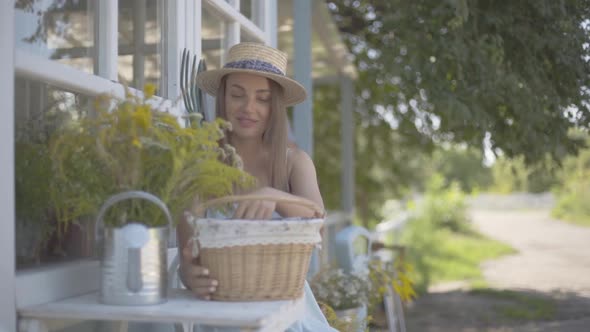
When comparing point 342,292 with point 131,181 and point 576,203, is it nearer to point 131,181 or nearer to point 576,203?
point 131,181

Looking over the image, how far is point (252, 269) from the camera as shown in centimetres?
133

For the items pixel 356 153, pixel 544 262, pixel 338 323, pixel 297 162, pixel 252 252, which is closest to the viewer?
pixel 252 252

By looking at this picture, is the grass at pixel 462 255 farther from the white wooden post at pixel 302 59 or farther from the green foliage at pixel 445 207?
the white wooden post at pixel 302 59

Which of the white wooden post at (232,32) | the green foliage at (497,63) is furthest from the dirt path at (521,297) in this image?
the white wooden post at (232,32)

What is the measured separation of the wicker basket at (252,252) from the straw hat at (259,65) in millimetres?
667

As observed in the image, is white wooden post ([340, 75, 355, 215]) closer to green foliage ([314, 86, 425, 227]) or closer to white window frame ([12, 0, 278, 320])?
green foliage ([314, 86, 425, 227])

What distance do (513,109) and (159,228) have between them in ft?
10.2

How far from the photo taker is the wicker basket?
131 cm

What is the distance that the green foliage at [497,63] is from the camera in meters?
3.71

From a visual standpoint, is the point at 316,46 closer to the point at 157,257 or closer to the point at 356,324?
the point at 356,324

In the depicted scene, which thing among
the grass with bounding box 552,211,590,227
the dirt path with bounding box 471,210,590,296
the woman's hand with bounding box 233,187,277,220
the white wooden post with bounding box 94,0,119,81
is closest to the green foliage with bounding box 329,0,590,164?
the white wooden post with bounding box 94,0,119,81

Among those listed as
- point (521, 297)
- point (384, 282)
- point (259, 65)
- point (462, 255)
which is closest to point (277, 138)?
point (259, 65)

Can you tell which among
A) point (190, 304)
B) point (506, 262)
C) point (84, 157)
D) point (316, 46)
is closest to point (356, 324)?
point (190, 304)

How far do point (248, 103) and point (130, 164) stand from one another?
801mm
